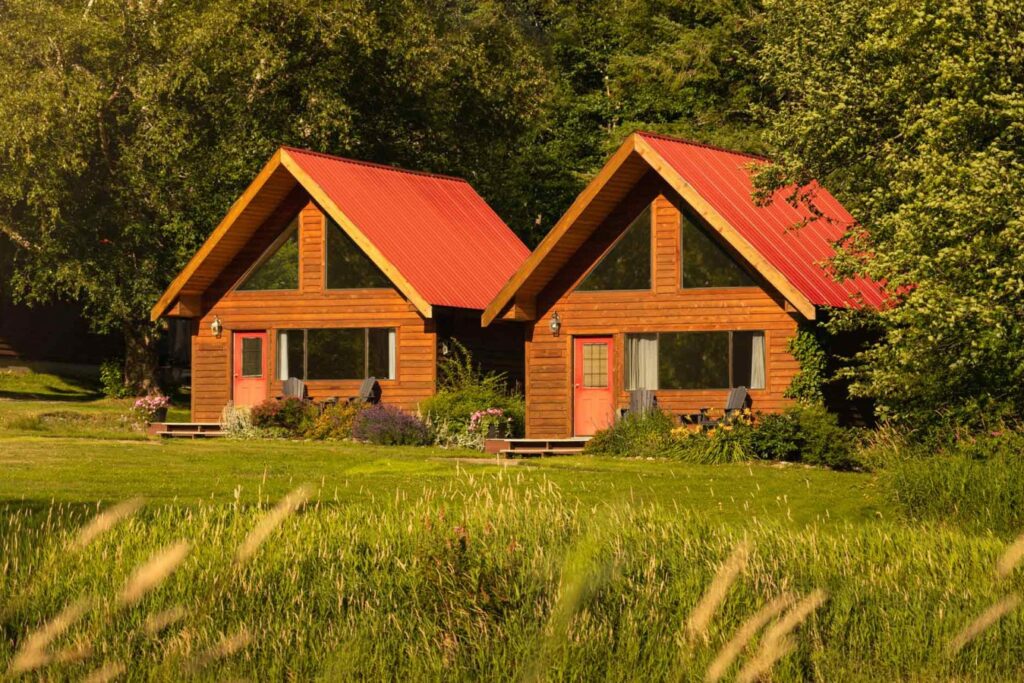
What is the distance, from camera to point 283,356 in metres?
37.2

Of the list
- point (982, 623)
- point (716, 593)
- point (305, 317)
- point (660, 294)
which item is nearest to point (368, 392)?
point (305, 317)

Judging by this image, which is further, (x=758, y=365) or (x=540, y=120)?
(x=540, y=120)

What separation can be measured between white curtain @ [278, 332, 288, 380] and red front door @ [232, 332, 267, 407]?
1.26 ft

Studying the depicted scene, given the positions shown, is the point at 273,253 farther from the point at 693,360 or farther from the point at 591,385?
the point at 693,360

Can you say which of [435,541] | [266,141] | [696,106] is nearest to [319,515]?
[435,541]

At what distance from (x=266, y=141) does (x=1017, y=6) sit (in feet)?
83.4

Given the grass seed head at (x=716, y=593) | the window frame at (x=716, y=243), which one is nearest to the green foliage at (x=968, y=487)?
the grass seed head at (x=716, y=593)

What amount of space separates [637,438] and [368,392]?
→ 6.84 m

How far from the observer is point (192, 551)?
13.3 metres

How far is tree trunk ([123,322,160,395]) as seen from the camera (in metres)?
47.4

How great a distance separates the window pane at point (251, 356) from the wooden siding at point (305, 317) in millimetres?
311

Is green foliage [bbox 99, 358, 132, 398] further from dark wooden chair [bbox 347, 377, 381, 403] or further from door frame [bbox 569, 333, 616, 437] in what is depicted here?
door frame [bbox 569, 333, 616, 437]

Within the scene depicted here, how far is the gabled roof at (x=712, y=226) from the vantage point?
3111cm

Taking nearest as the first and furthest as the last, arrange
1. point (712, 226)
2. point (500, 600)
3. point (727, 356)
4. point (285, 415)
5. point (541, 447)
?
point (500, 600) < point (541, 447) < point (712, 226) < point (727, 356) < point (285, 415)
